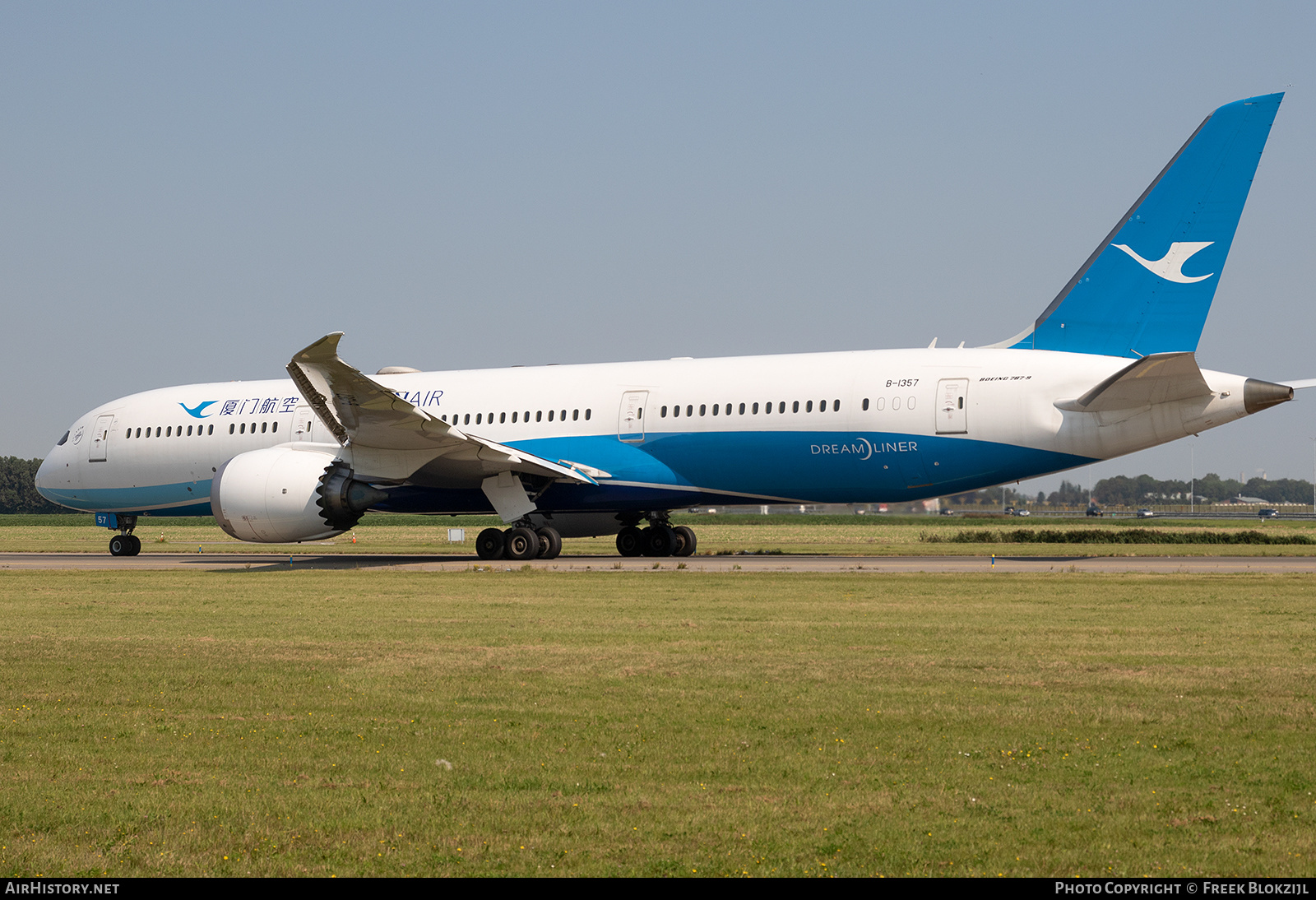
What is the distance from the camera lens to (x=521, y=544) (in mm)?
26031

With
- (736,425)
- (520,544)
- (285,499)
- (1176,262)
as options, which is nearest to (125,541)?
(285,499)

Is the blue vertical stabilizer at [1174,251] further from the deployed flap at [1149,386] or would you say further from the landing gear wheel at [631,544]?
the landing gear wheel at [631,544]

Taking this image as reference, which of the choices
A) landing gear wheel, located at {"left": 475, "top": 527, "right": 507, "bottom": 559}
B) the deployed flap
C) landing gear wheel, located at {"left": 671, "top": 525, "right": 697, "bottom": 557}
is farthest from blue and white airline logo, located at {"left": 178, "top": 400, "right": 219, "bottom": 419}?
the deployed flap

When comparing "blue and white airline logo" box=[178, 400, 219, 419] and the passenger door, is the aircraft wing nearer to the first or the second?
the passenger door

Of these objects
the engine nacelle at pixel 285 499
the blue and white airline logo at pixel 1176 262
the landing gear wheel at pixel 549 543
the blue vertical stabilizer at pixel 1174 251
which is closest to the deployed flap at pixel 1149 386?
the blue vertical stabilizer at pixel 1174 251

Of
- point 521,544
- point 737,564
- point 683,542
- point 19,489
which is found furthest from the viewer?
point 19,489

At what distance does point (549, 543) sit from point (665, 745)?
19435 mm

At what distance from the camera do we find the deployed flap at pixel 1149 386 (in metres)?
20.7

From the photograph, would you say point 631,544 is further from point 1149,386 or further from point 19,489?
point 19,489

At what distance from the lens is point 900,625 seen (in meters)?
12.9

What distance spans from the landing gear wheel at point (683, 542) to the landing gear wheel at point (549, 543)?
10.5 feet

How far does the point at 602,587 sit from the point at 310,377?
845 cm

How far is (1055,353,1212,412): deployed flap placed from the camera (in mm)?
20719

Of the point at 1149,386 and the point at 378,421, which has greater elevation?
the point at 1149,386
